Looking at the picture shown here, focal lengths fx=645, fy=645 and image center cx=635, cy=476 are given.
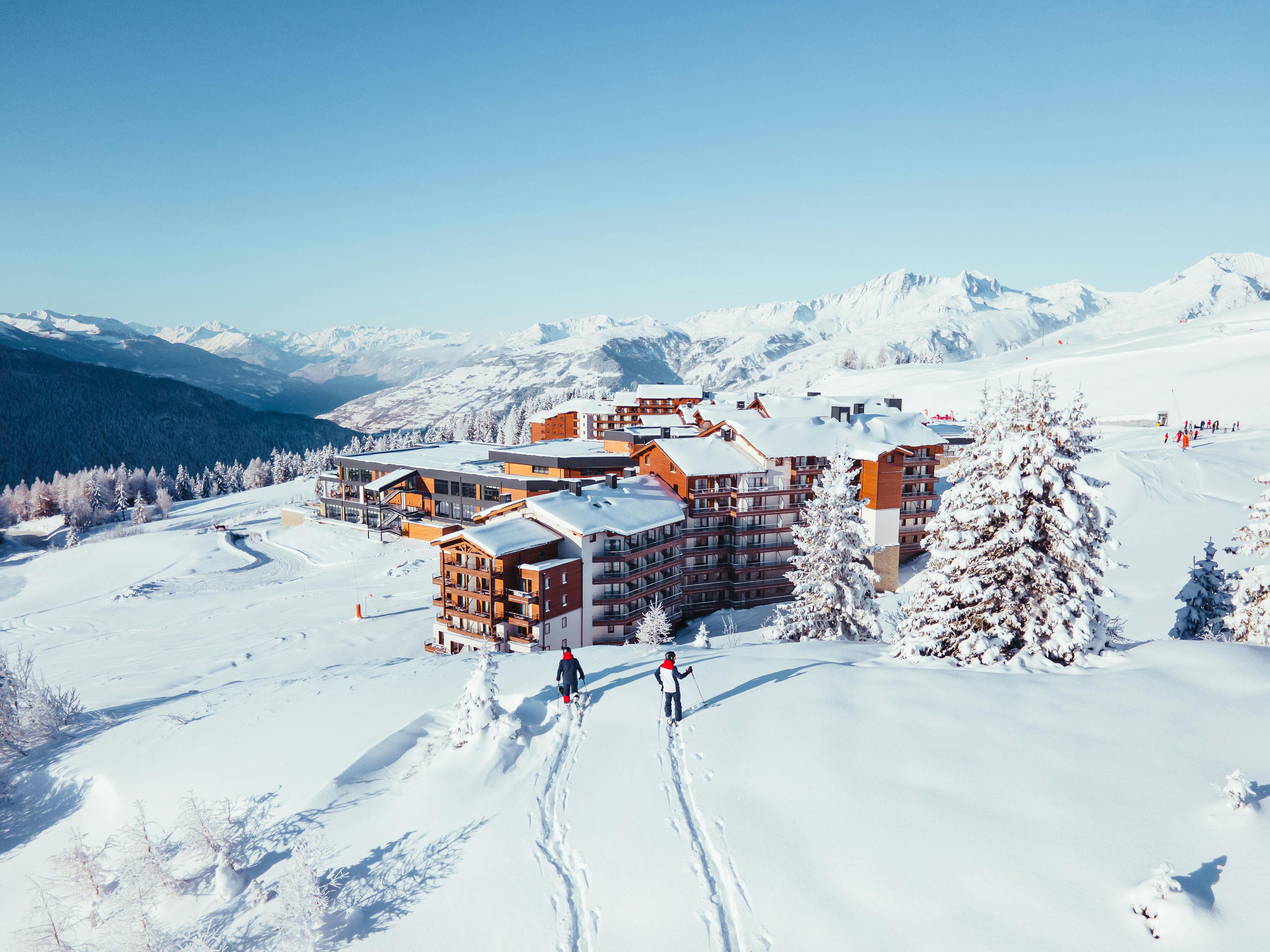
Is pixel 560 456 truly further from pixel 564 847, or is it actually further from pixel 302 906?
pixel 302 906

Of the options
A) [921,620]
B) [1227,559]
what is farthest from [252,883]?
[1227,559]

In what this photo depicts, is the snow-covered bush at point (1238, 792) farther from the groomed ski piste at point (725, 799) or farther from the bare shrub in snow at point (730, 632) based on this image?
the bare shrub in snow at point (730, 632)

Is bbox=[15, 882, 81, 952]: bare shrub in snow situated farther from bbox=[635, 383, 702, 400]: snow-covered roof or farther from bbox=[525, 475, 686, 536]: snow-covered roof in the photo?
bbox=[635, 383, 702, 400]: snow-covered roof

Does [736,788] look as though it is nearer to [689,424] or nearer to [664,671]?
[664,671]

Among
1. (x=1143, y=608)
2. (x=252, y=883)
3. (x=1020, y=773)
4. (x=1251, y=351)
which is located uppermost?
(x=1251, y=351)

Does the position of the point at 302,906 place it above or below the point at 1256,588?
below

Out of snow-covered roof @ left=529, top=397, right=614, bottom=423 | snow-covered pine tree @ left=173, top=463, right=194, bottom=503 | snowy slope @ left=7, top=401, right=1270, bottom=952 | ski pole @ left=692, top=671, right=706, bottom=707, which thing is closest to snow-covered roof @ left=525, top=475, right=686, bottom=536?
snowy slope @ left=7, top=401, right=1270, bottom=952

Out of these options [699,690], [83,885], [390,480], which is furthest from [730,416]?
[83,885]
